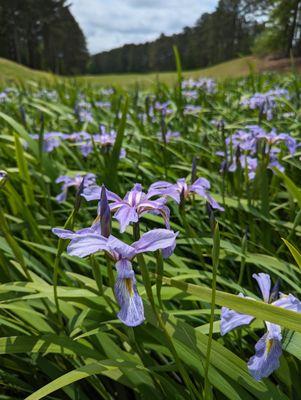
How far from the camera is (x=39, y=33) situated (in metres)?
48.5

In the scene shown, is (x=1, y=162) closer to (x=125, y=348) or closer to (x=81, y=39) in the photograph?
(x=125, y=348)

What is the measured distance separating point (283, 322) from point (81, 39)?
190 ft

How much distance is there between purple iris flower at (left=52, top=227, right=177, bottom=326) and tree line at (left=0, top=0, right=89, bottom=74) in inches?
1619

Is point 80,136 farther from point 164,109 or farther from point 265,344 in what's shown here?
point 265,344

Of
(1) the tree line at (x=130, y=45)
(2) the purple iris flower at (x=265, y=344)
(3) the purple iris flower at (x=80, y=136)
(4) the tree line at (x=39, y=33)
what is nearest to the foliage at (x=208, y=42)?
(1) the tree line at (x=130, y=45)

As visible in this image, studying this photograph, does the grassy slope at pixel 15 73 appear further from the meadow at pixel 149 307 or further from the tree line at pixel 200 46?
the tree line at pixel 200 46

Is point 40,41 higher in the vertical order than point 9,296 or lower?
higher

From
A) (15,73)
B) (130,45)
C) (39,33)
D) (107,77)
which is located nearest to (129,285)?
(15,73)

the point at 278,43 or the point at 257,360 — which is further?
the point at 278,43

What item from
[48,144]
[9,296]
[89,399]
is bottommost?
[89,399]

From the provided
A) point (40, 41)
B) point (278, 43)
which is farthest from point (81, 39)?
point (278, 43)

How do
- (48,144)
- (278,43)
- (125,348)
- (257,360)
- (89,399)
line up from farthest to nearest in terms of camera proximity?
(278,43), (48,144), (125,348), (89,399), (257,360)

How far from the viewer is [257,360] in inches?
29.5

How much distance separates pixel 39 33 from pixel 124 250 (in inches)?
2081
